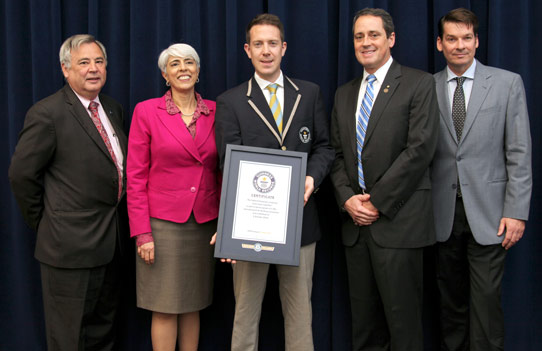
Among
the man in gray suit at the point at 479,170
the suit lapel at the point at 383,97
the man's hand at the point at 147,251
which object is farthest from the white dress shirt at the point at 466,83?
the man's hand at the point at 147,251

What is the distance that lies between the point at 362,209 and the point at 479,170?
1.96ft

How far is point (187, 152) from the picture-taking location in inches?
90.2

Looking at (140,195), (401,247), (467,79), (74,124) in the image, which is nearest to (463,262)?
(401,247)

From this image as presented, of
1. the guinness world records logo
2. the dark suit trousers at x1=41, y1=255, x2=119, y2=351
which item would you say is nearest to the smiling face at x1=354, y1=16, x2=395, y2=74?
the guinness world records logo

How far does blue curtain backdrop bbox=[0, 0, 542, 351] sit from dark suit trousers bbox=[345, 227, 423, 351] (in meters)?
0.40

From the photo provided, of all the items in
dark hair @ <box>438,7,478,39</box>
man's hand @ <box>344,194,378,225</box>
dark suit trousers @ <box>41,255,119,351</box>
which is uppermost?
dark hair @ <box>438,7,478,39</box>

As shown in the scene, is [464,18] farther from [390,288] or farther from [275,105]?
[390,288]

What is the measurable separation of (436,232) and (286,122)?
3.02ft

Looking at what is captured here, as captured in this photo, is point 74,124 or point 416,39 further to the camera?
point 416,39

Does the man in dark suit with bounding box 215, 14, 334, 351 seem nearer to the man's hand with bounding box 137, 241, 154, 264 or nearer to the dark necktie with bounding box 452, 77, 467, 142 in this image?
the man's hand with bounding box 137, 241, 154, 264

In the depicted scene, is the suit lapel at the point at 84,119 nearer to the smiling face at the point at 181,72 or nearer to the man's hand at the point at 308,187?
the smiling face at the point at 181,72

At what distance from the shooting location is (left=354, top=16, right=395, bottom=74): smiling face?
2.21m

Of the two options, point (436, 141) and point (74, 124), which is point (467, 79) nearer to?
point (436, 141)

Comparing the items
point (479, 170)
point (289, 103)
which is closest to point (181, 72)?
point (289, 103)
